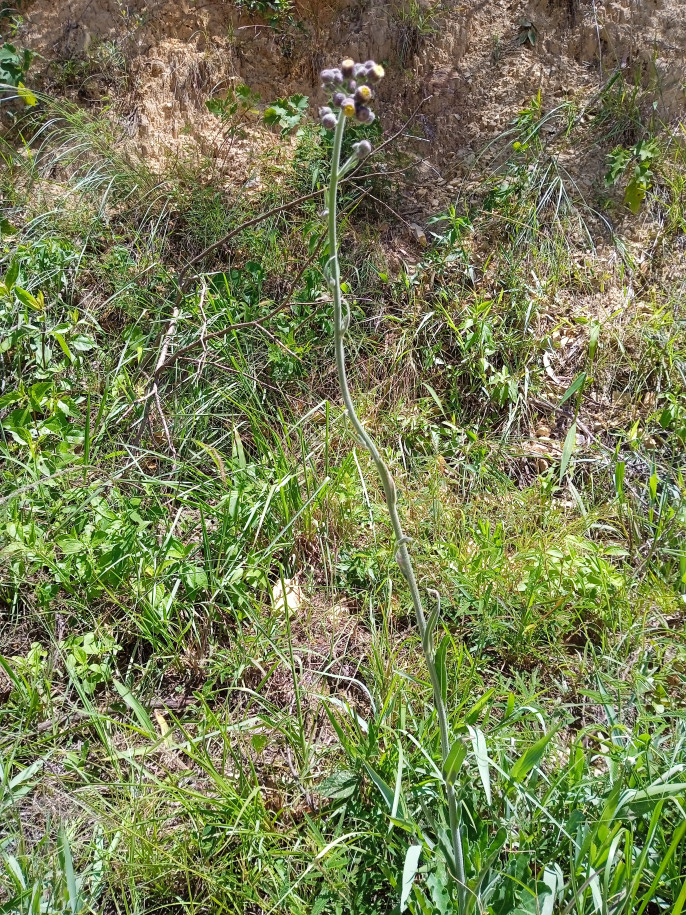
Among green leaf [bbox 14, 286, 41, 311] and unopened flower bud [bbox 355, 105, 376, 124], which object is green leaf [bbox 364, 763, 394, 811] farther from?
green leaf [bbox 14, 286, 41, 311]

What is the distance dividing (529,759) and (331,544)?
1162 mm

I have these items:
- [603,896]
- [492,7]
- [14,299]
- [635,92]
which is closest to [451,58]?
[492,7]

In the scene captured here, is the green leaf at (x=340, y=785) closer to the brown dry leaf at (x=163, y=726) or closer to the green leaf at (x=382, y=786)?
the green leaf at (x=382, y=786)

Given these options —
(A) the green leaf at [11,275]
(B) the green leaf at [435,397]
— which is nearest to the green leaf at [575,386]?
(B) the green leaf at [435,397]

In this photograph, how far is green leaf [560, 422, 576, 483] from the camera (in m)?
2.75

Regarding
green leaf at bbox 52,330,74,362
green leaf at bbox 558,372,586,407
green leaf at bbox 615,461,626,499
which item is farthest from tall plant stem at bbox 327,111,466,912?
green leaf at bbox 52,330,74,362

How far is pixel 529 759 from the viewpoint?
1583 mm

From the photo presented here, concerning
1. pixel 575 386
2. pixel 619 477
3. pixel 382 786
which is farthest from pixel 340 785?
pixel 575 386

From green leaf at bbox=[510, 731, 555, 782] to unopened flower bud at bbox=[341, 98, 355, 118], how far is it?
4.55 ft

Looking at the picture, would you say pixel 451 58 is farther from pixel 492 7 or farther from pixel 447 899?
pixel 447 899

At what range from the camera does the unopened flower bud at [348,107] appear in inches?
45.0

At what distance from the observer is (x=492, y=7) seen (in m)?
3.70

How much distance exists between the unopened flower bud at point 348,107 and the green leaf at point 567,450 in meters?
1.92

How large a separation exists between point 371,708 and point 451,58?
3.48 m
